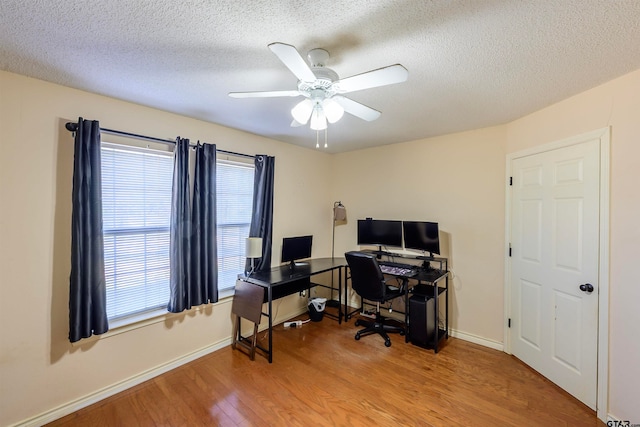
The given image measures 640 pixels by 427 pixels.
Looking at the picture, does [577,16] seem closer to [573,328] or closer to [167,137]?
[573,328]

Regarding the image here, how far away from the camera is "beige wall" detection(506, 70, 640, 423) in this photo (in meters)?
1.76

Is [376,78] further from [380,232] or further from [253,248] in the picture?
[380,232]

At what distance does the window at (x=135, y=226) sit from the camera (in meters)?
2.22

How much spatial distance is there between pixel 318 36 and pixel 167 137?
6.05ft

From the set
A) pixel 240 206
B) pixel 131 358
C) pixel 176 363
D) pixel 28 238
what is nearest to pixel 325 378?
pixel 176 363

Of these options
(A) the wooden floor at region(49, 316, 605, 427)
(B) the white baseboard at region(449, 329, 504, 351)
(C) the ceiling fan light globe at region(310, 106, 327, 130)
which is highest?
(C) the ceiling fan light globe at region(310, 106, 327, 130)

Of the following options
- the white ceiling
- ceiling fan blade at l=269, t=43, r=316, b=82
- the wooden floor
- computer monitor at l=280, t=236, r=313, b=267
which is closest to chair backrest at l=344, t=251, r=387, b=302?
the wooden floor

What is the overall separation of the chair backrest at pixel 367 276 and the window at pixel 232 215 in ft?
4.29

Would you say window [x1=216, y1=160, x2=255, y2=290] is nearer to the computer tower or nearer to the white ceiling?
the white ceiling

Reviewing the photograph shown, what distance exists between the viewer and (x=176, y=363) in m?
2.57

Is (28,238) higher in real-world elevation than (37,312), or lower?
higher

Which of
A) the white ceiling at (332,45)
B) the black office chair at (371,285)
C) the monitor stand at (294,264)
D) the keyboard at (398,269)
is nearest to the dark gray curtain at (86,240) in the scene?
the white ceiling at (332,45)

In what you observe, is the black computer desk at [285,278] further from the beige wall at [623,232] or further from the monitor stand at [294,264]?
the beige wall at [623,232]

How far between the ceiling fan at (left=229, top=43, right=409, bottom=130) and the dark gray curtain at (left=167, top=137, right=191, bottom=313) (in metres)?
1.26
